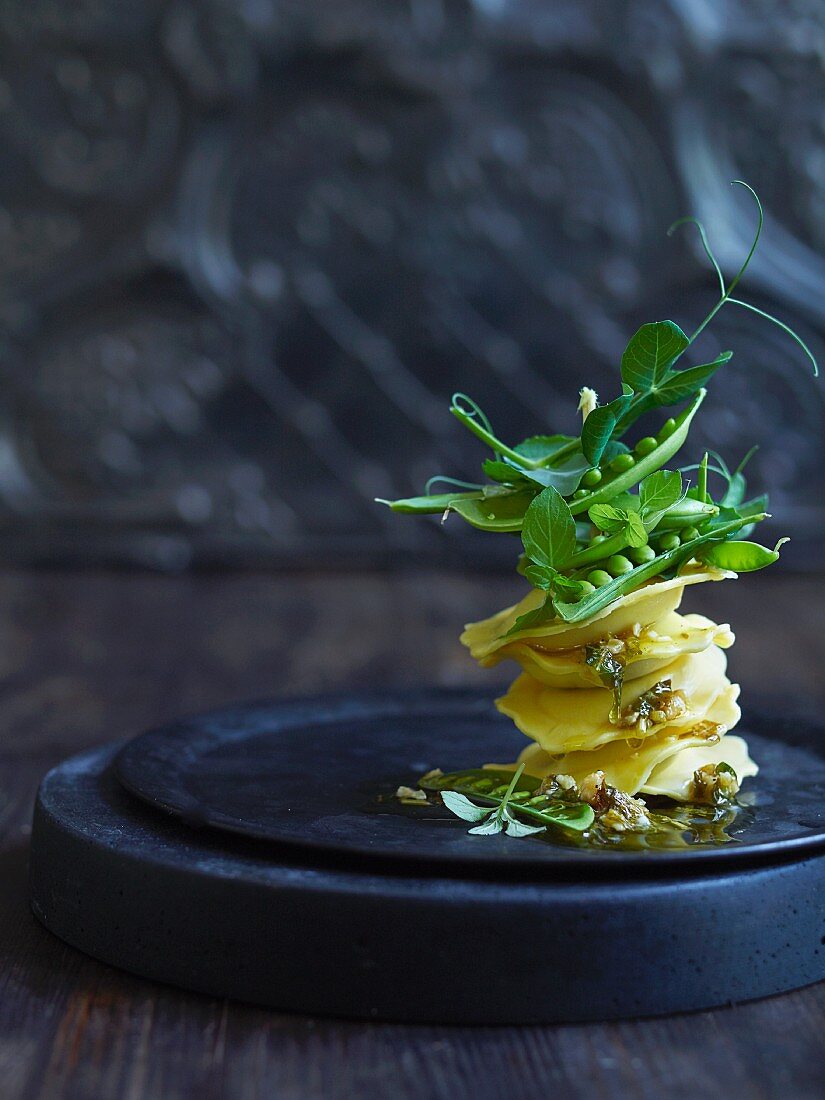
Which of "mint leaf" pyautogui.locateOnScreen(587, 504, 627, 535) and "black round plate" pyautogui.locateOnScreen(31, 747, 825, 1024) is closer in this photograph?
"black round plate" pyautogui.locateOnScreen(31, 747, 825, 1024)

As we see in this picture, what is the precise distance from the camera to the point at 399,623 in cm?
258

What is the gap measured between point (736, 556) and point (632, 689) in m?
0.12

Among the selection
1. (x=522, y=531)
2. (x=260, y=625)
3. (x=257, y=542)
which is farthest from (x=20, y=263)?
(x=522, y=531)

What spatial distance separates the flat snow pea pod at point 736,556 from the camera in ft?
2.96

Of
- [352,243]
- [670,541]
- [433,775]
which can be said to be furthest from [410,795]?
[352,243]

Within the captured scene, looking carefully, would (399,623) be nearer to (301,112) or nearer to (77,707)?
(77,707)

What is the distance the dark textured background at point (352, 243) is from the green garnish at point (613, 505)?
216cm

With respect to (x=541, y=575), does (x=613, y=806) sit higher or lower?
lower

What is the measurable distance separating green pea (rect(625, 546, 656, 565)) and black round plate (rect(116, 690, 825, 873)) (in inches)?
7.4

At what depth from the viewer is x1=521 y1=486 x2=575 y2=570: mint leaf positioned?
88 centimetres

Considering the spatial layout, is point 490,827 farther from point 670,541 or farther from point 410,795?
point 670,541

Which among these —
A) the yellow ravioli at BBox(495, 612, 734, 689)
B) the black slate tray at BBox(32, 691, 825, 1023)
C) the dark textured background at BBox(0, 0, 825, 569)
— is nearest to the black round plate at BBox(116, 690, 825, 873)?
the black slate tray at BBox(32, 691, 825, 1023)

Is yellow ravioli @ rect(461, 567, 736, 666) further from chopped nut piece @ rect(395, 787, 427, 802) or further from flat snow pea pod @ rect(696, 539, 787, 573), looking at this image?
chopped nut piece @ rect(395, 787, 427, 802)

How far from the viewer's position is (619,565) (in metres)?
0.89
